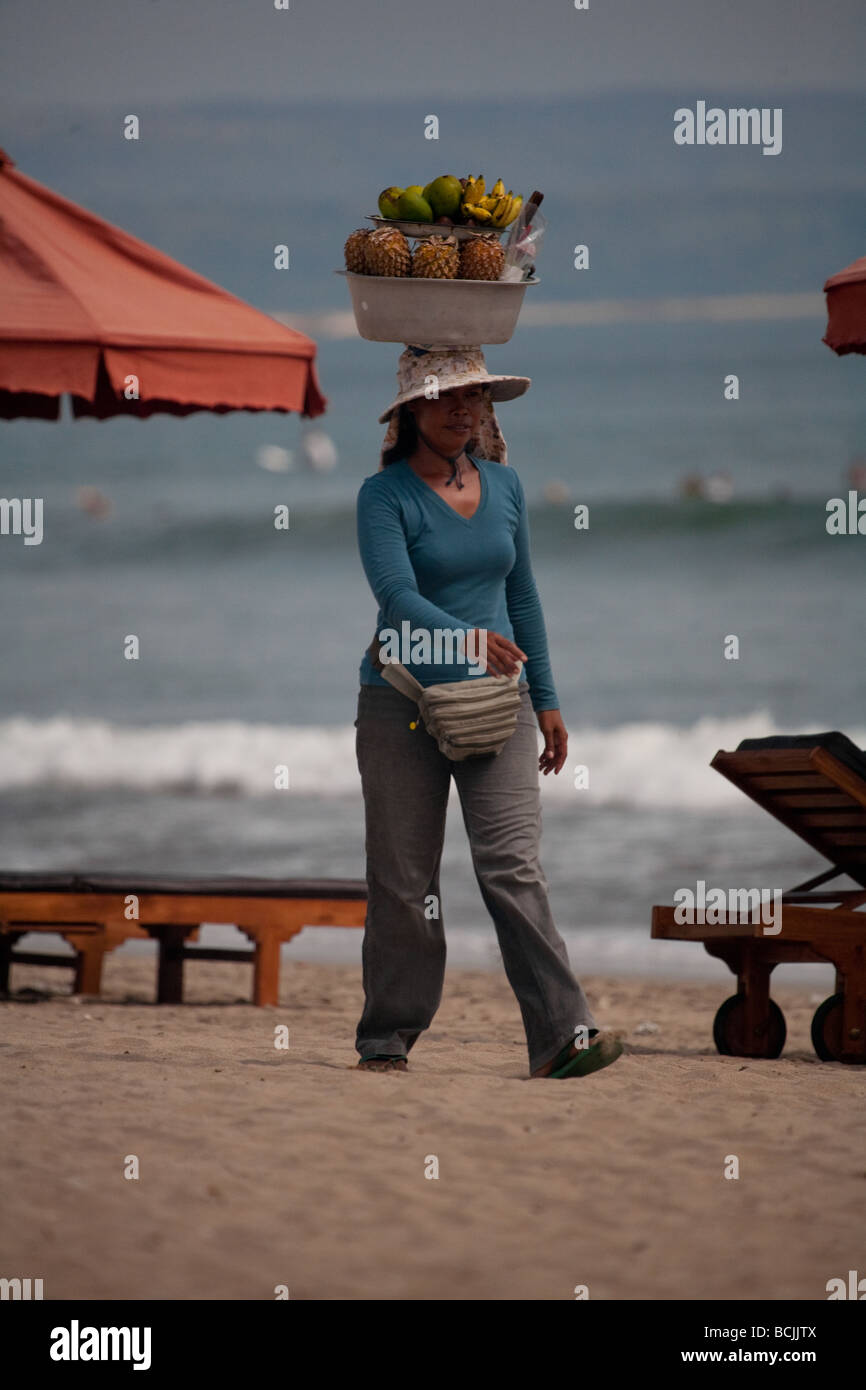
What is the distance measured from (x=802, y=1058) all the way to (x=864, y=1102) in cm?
99

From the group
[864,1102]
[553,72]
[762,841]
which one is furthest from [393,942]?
[553,72]

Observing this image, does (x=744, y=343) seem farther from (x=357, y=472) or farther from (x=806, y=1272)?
(x=806, y=1272)

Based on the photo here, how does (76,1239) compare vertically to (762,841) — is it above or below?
below

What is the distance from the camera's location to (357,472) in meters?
21.0

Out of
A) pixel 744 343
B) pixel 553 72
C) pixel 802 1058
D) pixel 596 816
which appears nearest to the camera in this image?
pixel 802 1058

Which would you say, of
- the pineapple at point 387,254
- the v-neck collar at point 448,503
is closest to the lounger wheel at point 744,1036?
the v-neck collar at point 448,503

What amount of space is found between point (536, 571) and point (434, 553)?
14.9 metres

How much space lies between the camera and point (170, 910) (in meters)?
5.98

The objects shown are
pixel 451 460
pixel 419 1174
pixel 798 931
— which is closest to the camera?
pixel 419 1174

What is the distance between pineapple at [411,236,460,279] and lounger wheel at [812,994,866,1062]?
2272 millimetres

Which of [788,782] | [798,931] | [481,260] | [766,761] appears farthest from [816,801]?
[481,260]

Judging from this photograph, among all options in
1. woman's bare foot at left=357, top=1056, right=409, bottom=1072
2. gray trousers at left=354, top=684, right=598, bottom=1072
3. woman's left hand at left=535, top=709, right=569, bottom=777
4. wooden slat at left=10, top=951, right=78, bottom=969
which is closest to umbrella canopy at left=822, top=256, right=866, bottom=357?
woman's left hand at left=535, top=709, right=569, bottom=777

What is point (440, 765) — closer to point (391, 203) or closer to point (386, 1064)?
point (386, 1064)

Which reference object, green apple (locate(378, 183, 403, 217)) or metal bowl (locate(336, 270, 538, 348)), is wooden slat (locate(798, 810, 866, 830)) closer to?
metal bowl (locate(336, 270, 538, 348))
